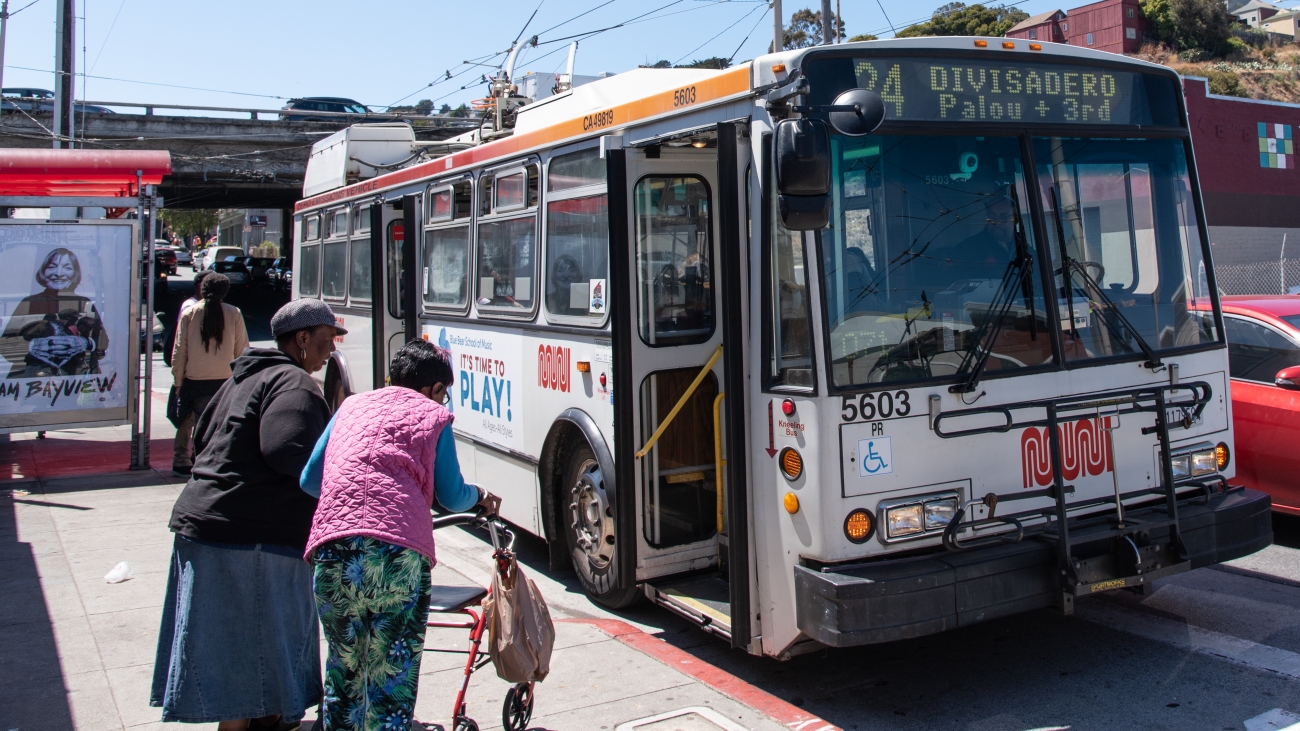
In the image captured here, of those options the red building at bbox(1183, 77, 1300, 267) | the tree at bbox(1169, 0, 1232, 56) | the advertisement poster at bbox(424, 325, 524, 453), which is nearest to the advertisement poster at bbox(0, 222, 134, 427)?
the advertisement poster at bbox(424, 325, 524, 453)

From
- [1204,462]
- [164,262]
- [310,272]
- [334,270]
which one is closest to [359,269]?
[334,270]

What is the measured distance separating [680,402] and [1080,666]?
233 cm

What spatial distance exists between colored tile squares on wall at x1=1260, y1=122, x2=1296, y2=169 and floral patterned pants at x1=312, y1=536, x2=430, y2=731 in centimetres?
2600

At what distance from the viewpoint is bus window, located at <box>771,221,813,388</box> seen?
461 centimetres

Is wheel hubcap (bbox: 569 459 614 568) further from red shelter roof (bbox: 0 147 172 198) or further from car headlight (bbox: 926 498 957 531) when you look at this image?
red shelter roof (bbox: 0 147 172 198)

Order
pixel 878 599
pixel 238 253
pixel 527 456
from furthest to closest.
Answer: pixel 238 253, pixel 527 456, pixel 878 599

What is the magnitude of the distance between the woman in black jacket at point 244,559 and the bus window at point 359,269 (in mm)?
6476

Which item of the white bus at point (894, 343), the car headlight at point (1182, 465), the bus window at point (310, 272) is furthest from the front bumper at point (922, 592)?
the bus window at point (310, 272)

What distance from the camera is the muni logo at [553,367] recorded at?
6.42 meters

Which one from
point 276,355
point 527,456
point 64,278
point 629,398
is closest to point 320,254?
point 64,278

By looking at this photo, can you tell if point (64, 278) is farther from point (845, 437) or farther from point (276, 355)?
point (845, 437)

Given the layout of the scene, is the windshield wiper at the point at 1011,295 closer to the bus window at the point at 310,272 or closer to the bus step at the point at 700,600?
the bus step at the point at 700,600

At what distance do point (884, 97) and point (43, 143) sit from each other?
31.8 metres

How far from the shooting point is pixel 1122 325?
5188 millimetres
